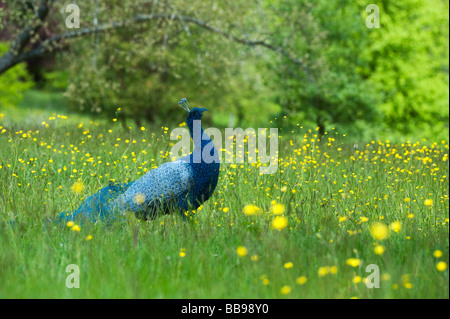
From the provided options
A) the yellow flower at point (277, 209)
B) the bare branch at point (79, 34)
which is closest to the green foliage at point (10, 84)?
the bare branch at point (79, 34)

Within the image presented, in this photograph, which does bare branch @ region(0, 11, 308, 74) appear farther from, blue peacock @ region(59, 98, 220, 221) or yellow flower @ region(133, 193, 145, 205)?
yellow flower @ region(133, 193, 145, 205)

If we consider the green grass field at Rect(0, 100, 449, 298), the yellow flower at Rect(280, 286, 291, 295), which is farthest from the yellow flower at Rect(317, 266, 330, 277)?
the yellow flower at Rect(280, 286, 291, 295)

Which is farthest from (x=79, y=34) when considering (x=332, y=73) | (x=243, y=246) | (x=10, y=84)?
(x=243, y=246)

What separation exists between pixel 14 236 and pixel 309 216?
8.15 ft

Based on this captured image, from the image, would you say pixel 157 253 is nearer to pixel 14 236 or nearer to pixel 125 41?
pixel 14 236

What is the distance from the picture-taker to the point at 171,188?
4406 mm

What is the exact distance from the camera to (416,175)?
6238mm

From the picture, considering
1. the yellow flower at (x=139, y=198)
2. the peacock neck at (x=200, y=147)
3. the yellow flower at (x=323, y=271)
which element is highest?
the peacock neck at (x=200, y=147)

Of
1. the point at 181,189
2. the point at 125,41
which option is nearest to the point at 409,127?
the point at 125,41

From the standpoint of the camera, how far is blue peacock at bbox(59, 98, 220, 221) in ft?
14.4

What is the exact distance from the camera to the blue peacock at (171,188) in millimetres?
4387

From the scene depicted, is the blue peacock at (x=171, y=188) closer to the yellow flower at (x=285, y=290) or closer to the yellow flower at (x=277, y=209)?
the yellow flower at (x=277, y=209)

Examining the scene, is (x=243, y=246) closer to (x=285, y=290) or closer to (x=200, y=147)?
(x=285, y=290)

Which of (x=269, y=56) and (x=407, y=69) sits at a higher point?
(x=269, y=56)
